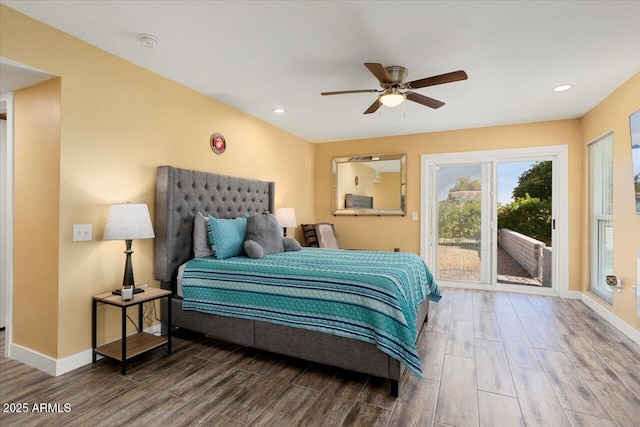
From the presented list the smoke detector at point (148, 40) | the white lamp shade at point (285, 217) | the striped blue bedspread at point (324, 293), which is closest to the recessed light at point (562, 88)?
the striped blue bedspread at point (324, 293)

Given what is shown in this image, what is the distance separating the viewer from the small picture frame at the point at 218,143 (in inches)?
142

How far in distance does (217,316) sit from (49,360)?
3.88 ft

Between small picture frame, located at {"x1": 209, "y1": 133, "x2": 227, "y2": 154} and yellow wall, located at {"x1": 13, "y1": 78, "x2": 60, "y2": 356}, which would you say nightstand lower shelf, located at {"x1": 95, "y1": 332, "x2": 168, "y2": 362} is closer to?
yellow wall, located at {"x1": 13, "y1": 78, "x2": 60, "y2": 356}

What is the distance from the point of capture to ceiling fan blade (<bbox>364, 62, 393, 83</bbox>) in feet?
7.60

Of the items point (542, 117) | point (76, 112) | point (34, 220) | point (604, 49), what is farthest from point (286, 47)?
point (542, 117)

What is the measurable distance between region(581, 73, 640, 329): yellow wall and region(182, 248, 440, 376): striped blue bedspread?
1.95 m

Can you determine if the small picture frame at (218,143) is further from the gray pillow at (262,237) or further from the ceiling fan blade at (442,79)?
the ceiling fan blade at (442,79)

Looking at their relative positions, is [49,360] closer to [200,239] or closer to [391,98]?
[200,239]

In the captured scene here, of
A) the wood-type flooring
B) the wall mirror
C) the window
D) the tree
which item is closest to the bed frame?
the wood-type flooring

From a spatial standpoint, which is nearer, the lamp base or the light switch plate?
the light switch plate

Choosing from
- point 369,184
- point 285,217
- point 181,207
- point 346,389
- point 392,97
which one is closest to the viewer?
point 346,389

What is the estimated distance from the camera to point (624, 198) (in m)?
3.17

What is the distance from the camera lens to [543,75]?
3.00 meters

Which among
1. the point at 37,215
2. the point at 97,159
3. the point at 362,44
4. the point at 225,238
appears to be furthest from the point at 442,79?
the point at 37,215
